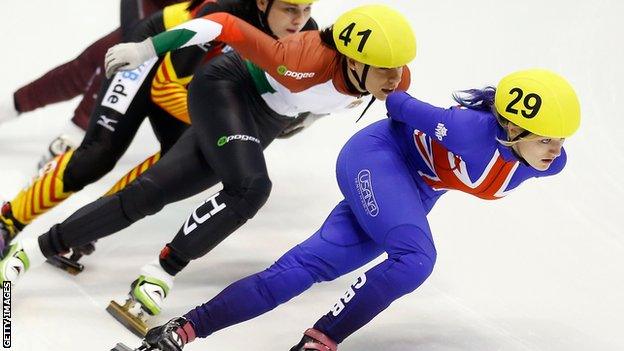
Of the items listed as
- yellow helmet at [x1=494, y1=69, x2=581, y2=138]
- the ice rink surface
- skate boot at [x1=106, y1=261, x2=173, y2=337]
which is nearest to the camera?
yellow helmet at [x1=494, y1=69, x2=581, y2=138]

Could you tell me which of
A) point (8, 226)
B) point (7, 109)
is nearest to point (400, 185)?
point (8, 226)

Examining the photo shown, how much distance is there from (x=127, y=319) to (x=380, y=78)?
1.49 meters

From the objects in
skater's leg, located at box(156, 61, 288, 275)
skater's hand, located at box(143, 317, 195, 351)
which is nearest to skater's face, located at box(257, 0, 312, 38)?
skater's leg, located at box(156, 61, 288, 275)

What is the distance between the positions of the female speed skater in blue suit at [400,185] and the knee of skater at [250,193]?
32 centimetres

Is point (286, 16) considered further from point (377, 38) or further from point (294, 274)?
point (294, 274)

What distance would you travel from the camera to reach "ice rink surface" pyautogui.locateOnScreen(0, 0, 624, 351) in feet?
16.1

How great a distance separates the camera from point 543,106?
13.6ft

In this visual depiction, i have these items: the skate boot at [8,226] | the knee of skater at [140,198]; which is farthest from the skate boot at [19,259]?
the knee of skater at [140,198]

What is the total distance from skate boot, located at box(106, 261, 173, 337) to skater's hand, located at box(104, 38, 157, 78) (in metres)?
0.88

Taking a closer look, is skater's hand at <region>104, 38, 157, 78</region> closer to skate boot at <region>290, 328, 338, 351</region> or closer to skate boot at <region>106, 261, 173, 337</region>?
skate boot at <region>106, 261, 173, 337</region>

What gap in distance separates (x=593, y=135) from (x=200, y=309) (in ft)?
9.33

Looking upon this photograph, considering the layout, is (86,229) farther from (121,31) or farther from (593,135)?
(593,135)

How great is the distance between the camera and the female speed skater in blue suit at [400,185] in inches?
166

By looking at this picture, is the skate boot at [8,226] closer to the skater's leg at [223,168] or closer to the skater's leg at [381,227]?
the skater's leg at [223,168]
